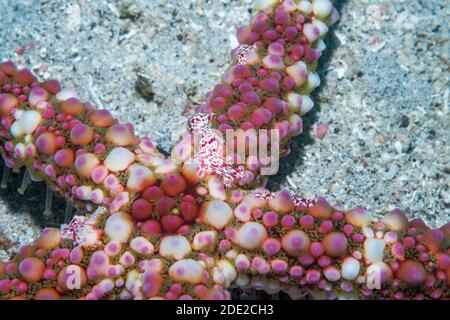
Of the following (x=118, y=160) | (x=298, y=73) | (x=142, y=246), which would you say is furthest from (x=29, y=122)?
(x=298, y=73)

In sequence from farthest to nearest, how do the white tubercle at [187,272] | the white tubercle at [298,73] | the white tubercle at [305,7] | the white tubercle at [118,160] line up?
the white tubercle at [305,7] → the white tubercle at [298,73] → the white tubercle at [118,160] → the white tubercle at [187,272]

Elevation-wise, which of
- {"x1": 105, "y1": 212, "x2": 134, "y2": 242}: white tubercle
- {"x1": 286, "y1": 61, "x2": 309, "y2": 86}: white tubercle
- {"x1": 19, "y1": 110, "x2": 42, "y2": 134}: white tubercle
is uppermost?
{"x1": 286, "y1": 61, "x2": 309, "y2": 86}: white tubercle

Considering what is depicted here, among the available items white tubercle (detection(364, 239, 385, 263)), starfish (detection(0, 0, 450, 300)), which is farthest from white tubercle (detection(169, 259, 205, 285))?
white tubercle (detection(364, 239, 385, 263))

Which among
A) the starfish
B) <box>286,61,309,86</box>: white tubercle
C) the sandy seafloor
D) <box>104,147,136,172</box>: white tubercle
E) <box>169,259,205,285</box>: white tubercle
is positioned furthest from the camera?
the sandy seafloor

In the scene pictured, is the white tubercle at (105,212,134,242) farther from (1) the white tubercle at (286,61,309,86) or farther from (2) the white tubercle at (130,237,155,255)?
(1) the white tubercle at (286,61,309,86)

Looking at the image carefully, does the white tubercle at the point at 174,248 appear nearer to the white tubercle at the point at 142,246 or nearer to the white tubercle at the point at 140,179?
the white tubercle at the point at 142,246

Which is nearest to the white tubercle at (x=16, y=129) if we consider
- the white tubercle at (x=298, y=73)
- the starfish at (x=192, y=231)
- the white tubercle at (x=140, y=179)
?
the starfish at (x=192, y=231)

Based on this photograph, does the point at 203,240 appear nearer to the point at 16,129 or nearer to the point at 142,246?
the point at 142,246
